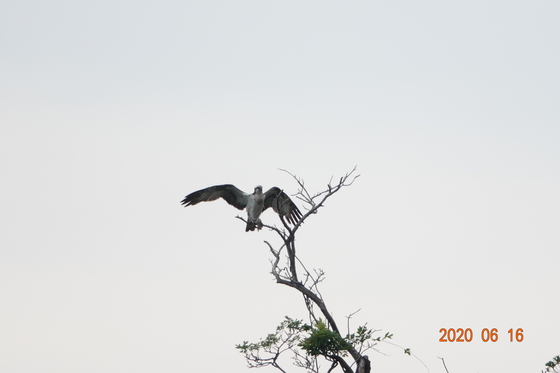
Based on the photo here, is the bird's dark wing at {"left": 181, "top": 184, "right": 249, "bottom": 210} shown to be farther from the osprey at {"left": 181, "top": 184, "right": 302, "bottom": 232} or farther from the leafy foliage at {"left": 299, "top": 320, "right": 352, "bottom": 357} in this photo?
the leafy foliage at {"left": 299, "top": 320, "right": 352, "bottom": 357}

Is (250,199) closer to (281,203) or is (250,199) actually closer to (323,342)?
(281,203)

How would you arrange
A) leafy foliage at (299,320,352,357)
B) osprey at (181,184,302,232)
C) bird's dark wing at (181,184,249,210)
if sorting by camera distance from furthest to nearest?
bird's dark wing at (181,184,249,210)
osprey at (181,184,302,232)
leafy foliage at (299,320,352,357)

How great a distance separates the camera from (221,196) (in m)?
14.6

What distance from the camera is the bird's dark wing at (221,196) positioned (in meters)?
14.4

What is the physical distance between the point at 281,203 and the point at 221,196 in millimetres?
1461

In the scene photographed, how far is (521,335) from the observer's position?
12500 millimetres

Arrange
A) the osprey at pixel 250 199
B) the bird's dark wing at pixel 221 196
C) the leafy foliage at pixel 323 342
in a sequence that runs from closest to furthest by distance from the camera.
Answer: the leafy foliage at pixel 323 342, the osprey at pixel 250 199, the bird's dark wing at pixel 221 196

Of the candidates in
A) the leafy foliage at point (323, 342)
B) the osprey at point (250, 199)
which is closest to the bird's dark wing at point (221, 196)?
the osprey at point (250, 199)

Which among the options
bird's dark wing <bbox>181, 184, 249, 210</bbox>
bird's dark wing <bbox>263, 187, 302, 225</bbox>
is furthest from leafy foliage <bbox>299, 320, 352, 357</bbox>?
bird's dark wing <bbox>181, 184, 249, 210</bbox>

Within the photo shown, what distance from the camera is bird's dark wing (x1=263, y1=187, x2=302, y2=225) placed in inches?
552

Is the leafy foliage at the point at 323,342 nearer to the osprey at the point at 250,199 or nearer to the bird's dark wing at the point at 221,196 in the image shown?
the osprey at the point at 250,199

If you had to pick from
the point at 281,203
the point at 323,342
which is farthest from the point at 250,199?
the point at 323,342

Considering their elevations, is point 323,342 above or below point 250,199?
below

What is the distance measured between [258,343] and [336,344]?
1.65 metres
